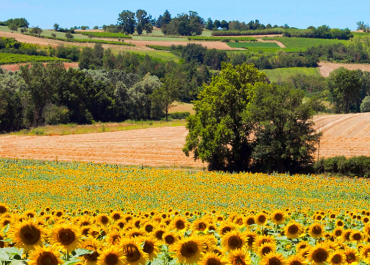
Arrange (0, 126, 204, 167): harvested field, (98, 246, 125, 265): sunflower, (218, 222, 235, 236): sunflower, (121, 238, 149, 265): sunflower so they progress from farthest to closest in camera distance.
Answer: (0, 126, 204, 167): harvested field
(218, 222, 235, 236): sunflower
(121, 238, 149, 265): sunflower
(98, 246, 125, 265): sunflower

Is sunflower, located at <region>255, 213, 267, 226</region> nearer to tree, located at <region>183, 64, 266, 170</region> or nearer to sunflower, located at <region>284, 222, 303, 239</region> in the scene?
sunflower, located at <region>284, 222, 303, 239</region>

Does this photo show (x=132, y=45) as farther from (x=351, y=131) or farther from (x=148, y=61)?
(x=351, y=131)

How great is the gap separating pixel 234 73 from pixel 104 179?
1932cm

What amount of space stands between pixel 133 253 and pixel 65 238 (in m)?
0.76

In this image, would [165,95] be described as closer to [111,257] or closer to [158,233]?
[158,233]

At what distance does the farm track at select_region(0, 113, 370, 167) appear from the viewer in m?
46.8

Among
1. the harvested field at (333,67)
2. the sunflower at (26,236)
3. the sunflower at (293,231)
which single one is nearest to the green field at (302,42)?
the harvested field at (333,67)

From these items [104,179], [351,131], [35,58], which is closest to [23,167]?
[104,179]

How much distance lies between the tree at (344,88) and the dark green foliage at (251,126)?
6204 centimetres

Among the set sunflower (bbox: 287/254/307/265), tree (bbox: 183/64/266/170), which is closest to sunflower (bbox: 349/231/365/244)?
sunflower (bbox: 287/254/307/265)

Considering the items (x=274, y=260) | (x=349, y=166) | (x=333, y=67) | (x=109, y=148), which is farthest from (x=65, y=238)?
(x=333, y=67)

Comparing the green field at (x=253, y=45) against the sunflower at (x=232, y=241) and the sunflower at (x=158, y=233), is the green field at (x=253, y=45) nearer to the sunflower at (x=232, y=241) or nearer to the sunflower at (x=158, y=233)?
the sunflower at (x=158, y=233)

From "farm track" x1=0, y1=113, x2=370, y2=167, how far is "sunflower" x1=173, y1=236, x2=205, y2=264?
39.3 m

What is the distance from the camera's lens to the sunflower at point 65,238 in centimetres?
452
